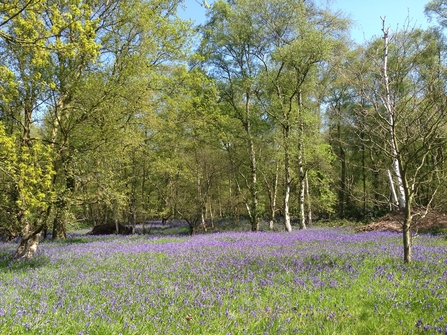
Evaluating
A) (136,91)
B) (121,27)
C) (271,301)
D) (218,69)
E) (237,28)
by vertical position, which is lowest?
(271,301)

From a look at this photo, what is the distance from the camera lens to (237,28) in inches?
821

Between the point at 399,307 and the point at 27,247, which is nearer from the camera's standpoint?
the point at 399,307

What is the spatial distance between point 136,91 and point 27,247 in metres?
7.30

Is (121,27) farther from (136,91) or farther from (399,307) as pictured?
(399,307)

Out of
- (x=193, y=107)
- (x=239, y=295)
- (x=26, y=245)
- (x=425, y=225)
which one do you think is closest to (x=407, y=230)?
(x=239, y=295)

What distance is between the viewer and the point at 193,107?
2183 centimetres

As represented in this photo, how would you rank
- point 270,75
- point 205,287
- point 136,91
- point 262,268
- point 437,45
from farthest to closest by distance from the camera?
point 437,45
point 270,75
point 136,91
point 262,268
point 205,287

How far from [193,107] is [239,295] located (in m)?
17.3

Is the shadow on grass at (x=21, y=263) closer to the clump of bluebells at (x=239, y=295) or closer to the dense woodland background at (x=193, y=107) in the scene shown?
the clump of bluebells at (x=239, y=295)

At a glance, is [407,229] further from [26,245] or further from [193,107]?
[193,107]

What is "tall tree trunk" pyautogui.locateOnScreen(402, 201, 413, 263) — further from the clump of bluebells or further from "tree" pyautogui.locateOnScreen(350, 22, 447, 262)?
the clump of bluebells

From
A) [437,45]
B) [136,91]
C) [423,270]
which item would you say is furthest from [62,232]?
[437,45]

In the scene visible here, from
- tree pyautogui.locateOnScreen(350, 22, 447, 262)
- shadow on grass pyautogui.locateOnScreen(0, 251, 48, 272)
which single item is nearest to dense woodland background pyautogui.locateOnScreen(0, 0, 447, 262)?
tree pyautogui.locateOnScreen(350, 22, 447, 262)

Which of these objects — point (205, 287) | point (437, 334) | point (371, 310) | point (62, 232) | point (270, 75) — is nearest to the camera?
point (437, 334)
